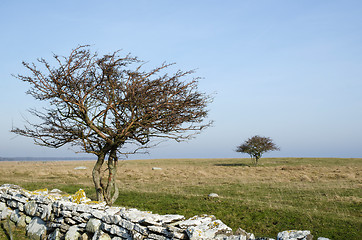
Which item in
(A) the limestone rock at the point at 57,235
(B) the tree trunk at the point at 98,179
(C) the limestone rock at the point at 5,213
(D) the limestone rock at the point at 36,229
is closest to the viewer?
(A) the limestone rock at the point at 57,235

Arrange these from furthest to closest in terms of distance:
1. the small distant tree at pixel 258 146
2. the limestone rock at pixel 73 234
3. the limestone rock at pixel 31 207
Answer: the small distant tree at pixel 258 146, the limestone rock at pixel 31 207, the limestone rock at pixel 73 234

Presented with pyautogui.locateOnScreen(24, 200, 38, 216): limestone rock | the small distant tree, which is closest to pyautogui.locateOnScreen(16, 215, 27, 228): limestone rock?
pyautogui.locateOnScreen(24, 200, 38, 216): limestone rock

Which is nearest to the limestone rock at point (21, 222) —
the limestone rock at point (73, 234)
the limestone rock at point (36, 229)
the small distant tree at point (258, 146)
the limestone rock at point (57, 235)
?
the limestone rock at point (36, 229)

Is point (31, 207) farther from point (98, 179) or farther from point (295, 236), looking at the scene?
point (295, 236)

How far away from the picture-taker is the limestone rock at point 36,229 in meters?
10.2

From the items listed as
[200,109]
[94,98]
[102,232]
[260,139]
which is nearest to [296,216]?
[200,109]

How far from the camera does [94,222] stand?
28.3 ft

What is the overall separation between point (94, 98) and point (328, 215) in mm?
12418

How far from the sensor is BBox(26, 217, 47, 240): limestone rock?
10.2 metres

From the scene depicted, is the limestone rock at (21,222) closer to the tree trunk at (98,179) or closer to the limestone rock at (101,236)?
the tree trunk at (98,179)

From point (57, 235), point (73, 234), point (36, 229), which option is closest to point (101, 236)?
point (73, 234)

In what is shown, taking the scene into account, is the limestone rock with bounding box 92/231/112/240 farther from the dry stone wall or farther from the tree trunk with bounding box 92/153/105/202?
the tree trunk with bounding box 92/153/105/202

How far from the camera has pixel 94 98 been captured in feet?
39.4

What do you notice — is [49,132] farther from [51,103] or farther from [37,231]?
[37,231]
